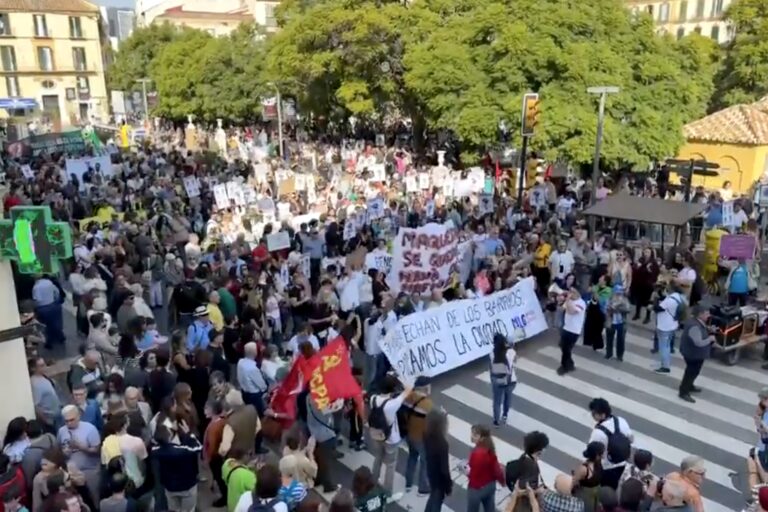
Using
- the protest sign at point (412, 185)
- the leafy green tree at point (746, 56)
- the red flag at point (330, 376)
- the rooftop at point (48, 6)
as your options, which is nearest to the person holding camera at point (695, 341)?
the red flag at point (330, 376)

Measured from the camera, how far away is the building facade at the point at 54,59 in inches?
2618

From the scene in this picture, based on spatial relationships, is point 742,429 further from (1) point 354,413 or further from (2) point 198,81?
(2) point 198,81

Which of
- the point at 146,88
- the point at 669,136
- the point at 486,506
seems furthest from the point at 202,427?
the point at 146,88

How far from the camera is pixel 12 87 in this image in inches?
2665

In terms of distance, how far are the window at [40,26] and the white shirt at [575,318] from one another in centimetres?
Result: 6962

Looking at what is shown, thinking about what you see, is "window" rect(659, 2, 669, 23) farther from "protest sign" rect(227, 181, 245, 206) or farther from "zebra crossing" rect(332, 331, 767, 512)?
"zebra crossing" rect(332, 331, 767, 512)

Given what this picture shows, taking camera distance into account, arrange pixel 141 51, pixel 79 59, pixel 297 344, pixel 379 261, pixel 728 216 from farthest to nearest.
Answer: pixel 79 59 → pixel 141 51 → pixel 728 216 → pixel 379 261 → pixel 297 344

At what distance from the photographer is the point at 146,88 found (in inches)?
2403

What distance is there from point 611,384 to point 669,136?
628 inches

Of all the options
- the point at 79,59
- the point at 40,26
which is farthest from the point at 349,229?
the point at 79,59

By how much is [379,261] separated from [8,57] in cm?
6551

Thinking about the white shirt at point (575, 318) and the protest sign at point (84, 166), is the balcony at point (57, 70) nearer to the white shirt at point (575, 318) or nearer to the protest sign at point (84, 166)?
the protest sign at point (84, 166)

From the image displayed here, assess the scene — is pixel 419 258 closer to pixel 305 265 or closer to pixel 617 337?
pixel 305 265

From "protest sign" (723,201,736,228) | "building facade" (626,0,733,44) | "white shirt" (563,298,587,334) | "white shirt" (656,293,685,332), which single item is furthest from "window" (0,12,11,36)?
"white shirt" (656,293,685,332)
